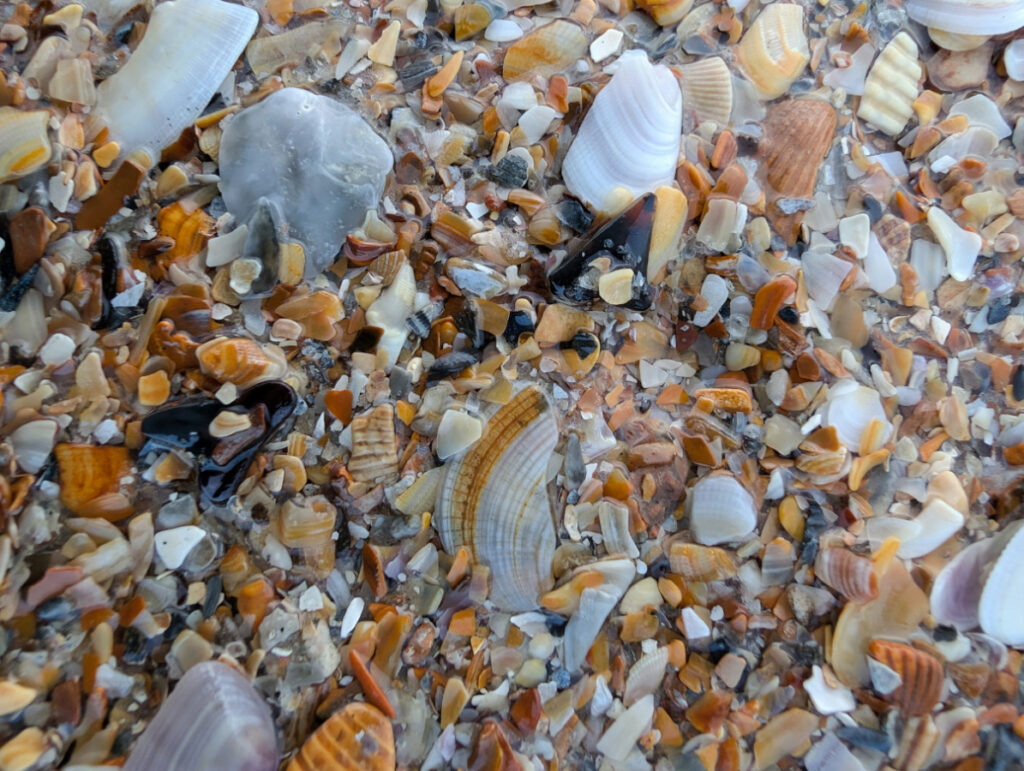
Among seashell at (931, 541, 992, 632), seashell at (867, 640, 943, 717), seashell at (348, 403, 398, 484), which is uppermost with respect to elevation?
seashell at (348, 403, 398, 484)

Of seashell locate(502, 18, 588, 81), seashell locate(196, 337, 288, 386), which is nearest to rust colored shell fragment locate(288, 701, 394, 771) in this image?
seashell locate(196, 337, 288, 386)

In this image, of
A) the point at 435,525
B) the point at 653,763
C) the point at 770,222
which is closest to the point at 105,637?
the point at 435,525

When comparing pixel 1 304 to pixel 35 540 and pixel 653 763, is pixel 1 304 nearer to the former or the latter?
pixel 35 540

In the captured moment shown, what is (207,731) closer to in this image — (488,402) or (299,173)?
(488,402)

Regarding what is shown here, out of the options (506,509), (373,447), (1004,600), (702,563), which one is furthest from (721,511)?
(373,447)

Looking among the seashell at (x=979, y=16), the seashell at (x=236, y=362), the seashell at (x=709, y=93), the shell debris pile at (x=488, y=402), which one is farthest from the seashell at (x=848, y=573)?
the seashell at (x=979, y=16)

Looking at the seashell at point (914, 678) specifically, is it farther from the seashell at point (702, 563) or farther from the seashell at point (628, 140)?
the seashell at point (628, 140)

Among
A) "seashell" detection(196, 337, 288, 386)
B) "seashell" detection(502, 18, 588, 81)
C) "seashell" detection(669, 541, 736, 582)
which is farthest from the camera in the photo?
"seashell" detection(502, 18, 588, 81)

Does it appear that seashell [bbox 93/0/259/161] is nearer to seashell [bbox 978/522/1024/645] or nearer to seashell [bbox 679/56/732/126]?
seashell [bbox 679/56/732/126]
